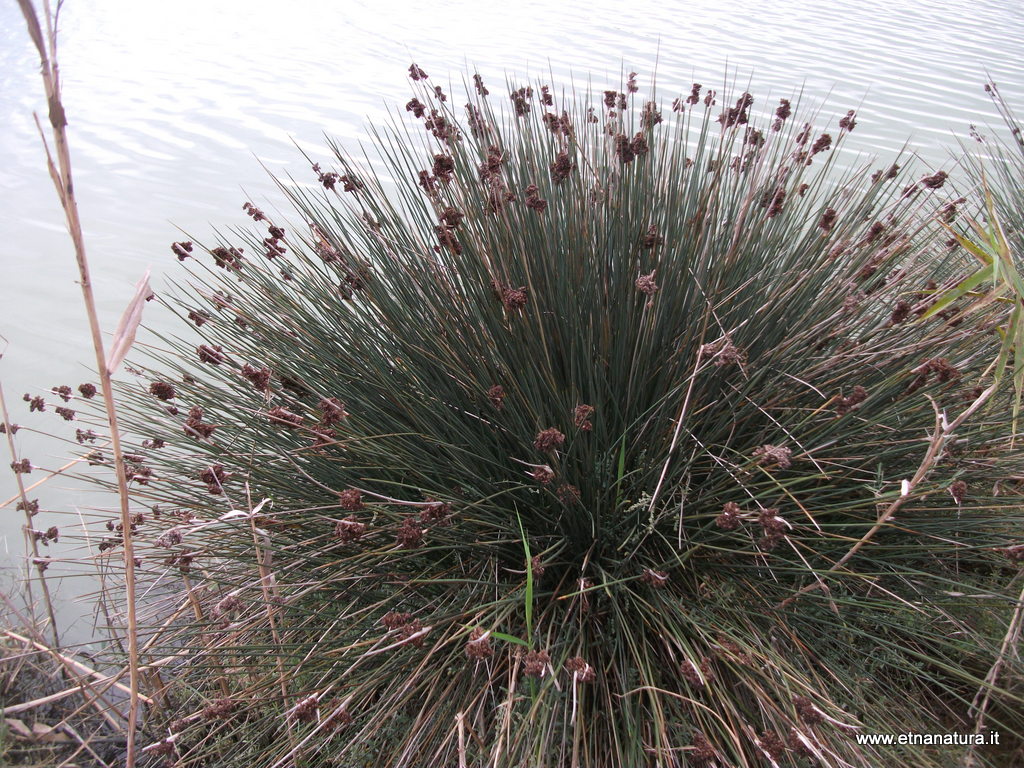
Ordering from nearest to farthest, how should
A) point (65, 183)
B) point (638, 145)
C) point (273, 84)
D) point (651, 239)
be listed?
point (65, 183), point (651, 239), point (638, 145), point (273, 84)

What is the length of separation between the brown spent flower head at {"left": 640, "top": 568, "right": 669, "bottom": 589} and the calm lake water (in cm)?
215

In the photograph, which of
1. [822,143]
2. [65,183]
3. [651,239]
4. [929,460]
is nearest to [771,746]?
[929,460]

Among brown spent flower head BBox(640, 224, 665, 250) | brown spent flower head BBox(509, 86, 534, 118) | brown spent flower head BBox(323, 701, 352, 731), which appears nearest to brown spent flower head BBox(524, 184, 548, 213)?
brown spent flower head BBox(640, 224, 665, 250)

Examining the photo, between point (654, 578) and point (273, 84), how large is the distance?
8.06 metres

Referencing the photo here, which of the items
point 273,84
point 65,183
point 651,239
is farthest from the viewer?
point 273,84

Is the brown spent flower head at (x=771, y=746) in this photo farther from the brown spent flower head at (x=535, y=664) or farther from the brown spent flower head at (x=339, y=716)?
the brown spent flower head at (x=339, y=716)

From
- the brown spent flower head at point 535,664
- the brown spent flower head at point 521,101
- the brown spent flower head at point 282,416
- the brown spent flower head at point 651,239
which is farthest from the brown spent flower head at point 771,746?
the brown spent flower head at point 521,101

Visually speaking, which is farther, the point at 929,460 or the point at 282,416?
the point at 282,416

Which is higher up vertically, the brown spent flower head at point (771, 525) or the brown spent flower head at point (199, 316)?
the brown spent flower head at point (199, 316)

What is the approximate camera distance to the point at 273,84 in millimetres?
8320

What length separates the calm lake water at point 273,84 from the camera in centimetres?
470

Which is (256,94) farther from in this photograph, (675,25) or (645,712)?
(645,712)

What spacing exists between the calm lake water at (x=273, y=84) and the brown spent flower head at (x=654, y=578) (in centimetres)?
215

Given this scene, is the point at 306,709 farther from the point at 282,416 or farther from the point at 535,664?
the point at 282,416
